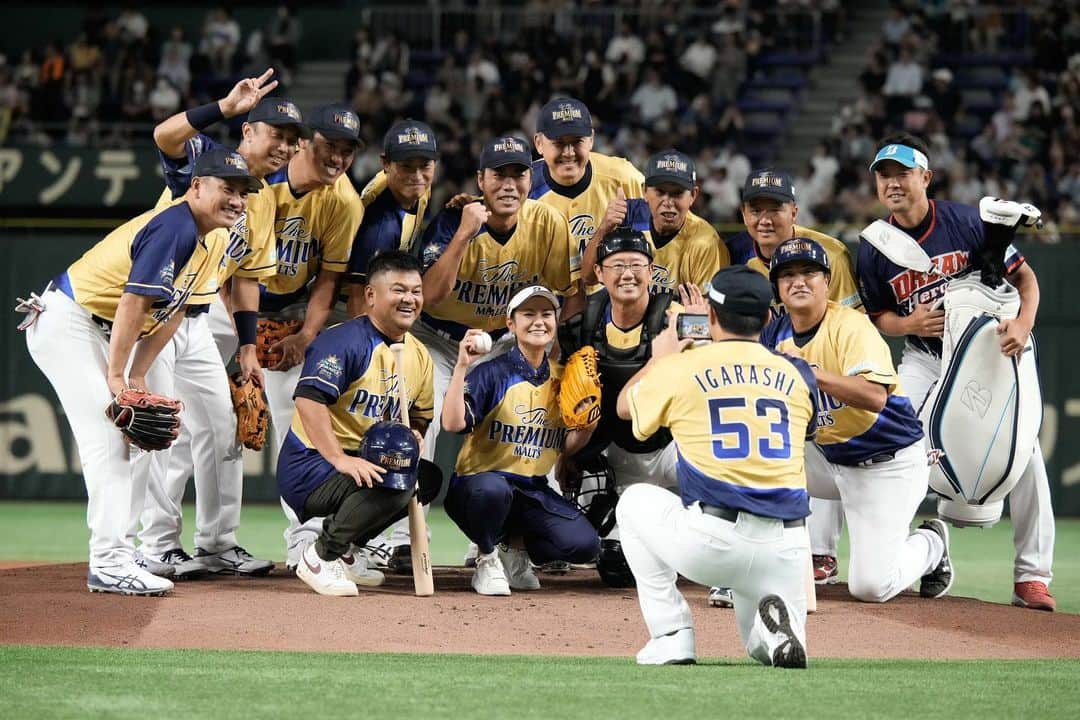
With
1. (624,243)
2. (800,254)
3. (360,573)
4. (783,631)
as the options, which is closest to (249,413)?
(360,573)

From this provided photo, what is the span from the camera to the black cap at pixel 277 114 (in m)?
7.20

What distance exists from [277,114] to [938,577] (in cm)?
406

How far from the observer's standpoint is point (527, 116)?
1731 centimetres

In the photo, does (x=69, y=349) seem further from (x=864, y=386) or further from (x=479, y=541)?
(x=864, y=386)

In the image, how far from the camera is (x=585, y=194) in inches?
314

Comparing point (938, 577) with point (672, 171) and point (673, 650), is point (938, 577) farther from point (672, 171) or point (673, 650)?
point (673, 650)

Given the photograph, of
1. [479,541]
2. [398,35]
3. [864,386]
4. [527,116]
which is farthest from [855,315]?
[398,35]

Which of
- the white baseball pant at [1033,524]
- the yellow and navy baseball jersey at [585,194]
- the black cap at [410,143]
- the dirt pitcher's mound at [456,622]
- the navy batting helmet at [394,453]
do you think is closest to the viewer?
the dirt pitcher's mound at [456,622]

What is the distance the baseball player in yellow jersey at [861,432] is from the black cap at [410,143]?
1938 millimetres

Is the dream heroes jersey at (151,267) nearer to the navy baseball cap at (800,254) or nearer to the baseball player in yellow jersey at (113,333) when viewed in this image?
the baseball player in yellow jersey at (113,333)

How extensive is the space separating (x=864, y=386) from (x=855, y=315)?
441mm

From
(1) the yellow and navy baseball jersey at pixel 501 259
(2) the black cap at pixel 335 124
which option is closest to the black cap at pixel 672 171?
(1) the yellow and navy baseball jersey at pixel 501 259

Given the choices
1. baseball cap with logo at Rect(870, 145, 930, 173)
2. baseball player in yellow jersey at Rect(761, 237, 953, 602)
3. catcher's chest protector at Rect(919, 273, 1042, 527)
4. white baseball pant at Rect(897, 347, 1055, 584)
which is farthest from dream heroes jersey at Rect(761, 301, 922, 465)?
baseball cap with logo at Rect(870, 145, 930, 173)

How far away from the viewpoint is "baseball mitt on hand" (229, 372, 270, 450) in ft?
24.1
